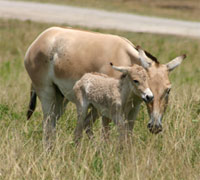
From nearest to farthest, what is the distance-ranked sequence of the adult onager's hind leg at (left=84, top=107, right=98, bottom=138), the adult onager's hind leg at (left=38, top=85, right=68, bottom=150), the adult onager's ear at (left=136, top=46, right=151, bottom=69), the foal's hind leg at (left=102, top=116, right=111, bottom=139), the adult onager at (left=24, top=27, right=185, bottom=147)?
the adult onager at (left=24, top=27, right=185, bottom=147) < the adult onager's ear at (left=136, top=46, right=151, bottom=69) < the foal's hind leg at (left=102, top=116, right=111, bottom=139) < the adult onager's hind leg at (left=84, top=107, right=98, bottom=138) < the adult onager's hind leg at (left=38, top=85, right=68, bottom=150)

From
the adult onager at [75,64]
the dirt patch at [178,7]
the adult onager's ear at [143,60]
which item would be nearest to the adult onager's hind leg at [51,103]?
the adult onager at [75,64]

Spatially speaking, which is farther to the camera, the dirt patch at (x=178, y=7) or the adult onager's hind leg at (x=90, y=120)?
the dirt patch at (x=178, y=7)

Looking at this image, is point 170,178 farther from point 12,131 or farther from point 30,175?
point 12,131

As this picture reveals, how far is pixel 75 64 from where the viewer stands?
24.3 ft

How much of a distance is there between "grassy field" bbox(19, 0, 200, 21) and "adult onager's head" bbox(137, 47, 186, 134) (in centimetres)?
2240

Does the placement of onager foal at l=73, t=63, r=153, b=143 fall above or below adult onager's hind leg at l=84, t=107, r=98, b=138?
above

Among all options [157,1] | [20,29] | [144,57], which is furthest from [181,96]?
[157,1]

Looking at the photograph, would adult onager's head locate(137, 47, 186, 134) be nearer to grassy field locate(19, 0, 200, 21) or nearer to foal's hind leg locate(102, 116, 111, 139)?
foal's hind leg locate(102, 116, 111, 139)

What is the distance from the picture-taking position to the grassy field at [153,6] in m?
30.3

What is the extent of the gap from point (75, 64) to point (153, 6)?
2728 centimetres

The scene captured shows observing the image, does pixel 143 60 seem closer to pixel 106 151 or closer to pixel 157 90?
pixel 157 90

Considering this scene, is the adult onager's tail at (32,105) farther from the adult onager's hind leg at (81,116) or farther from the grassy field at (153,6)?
the grassy field at (153,6)

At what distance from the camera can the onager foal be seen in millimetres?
6284

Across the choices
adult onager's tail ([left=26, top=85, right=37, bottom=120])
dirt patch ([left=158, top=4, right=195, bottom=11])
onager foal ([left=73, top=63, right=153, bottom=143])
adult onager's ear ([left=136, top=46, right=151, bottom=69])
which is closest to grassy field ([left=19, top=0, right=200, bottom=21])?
dirt patch ([left=158, top=4, right=195, bottom=11])
